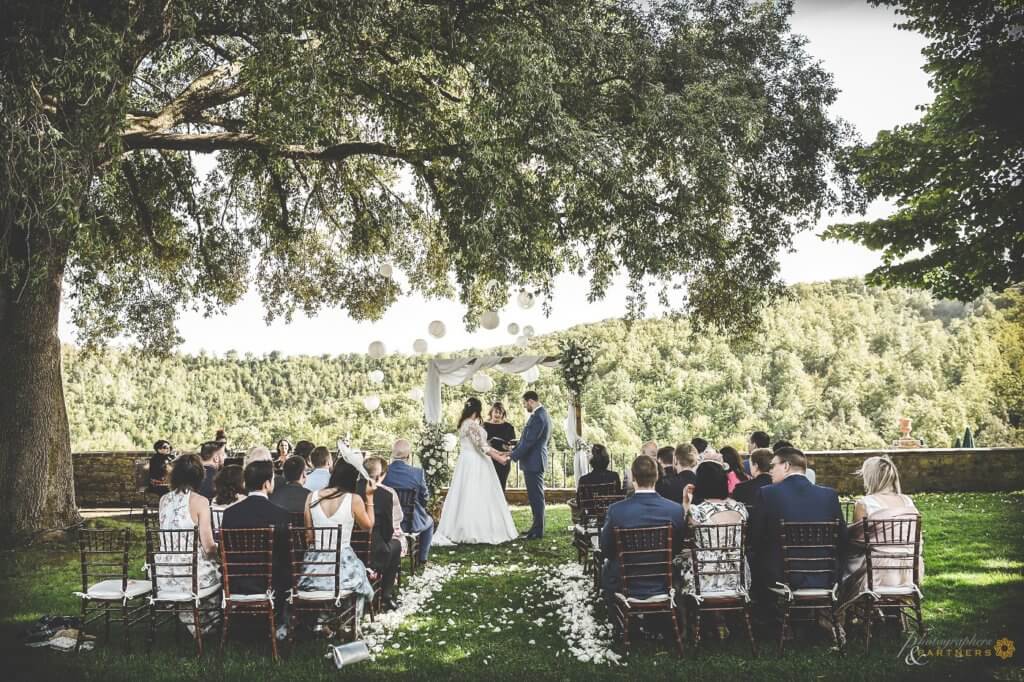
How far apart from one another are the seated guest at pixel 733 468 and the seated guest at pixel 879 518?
7.23 ft

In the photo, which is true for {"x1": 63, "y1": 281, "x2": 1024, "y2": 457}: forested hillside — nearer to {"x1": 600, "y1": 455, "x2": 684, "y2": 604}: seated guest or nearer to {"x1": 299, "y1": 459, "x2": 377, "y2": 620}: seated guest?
{"x1": 299, "y1": 459, "x2": 377, "y2": 620}: seated guest

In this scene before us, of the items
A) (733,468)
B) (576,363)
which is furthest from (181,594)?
(576,363)

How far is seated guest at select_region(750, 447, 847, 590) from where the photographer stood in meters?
5.54

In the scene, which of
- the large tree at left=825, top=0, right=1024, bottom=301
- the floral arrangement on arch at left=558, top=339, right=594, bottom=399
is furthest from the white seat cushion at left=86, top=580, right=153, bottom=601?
the large tree at left=825, top=0, right=1024, bottom=301

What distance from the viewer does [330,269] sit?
1532 centimetres

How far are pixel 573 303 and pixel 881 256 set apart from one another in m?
8.45

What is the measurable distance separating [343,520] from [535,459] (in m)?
5.66

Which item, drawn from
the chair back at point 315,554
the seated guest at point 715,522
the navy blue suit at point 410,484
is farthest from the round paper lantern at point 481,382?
the seated guest at point 715,522

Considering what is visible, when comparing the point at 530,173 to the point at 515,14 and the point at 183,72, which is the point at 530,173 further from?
the point at 183,72

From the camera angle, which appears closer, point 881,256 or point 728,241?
point 728,241

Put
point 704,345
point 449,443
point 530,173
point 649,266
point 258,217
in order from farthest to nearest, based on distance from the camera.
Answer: point 704,345 → point 258,217 → point 449,443 → point 530,173 → point 649,266

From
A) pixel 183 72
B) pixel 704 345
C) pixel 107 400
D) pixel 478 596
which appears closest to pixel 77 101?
pixel 183 72

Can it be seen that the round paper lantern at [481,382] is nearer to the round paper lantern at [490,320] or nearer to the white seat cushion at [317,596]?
the round paper lantern at [490,320]

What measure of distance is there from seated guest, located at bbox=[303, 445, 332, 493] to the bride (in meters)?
3.15
